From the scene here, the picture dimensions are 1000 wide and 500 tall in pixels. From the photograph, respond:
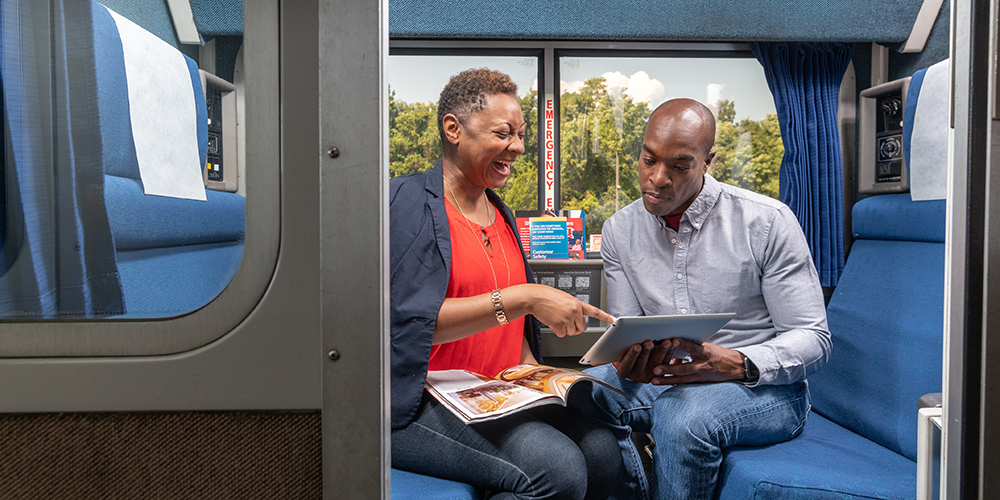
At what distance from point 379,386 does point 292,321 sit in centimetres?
11

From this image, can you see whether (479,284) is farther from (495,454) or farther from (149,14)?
(149,14)

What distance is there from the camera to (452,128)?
144 centimetres

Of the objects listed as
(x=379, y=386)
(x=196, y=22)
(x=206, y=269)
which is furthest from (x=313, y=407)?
(x=196, y=22)

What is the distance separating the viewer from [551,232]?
2314 millimetres

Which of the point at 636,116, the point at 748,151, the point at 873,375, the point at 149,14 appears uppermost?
the point at 636,116

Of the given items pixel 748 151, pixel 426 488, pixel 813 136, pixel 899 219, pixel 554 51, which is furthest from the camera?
pixel 748 151

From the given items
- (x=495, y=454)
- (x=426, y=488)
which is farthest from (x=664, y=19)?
(x=426, y=488)

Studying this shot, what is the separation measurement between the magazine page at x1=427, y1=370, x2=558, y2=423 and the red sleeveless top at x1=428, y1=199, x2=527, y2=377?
0.07m

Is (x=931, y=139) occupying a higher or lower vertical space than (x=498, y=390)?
higher

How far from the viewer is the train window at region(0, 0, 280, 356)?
1.86 ft

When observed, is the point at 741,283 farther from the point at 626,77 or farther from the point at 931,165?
the point at 626,77

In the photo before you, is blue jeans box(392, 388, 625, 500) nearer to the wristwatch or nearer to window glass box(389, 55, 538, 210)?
the wristwatch

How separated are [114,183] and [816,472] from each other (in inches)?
49.6

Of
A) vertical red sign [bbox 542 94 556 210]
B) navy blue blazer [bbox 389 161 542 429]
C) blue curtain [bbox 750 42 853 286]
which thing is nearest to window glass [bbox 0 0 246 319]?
navy blue blazer [bbox 389 161 542 429]
